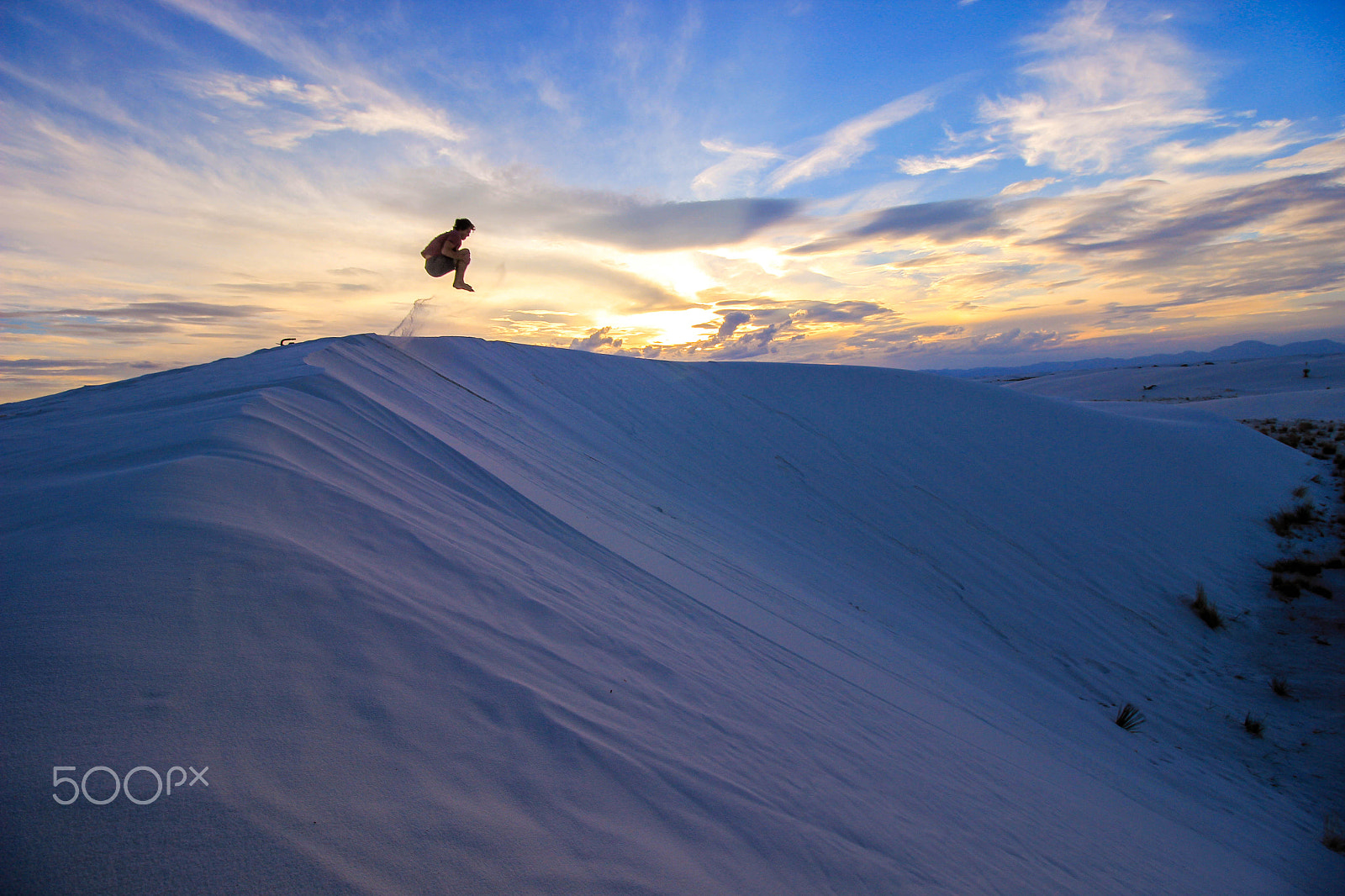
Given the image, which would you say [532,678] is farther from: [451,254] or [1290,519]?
[1290,519]

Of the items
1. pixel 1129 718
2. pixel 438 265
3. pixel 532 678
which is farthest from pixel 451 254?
pixel 1129 718

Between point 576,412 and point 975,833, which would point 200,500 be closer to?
point 975,833

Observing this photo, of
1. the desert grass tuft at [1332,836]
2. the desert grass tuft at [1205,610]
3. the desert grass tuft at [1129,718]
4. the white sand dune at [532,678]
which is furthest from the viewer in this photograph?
the desert grass tuft at [1205,610]

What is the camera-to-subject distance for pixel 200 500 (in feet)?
8.27

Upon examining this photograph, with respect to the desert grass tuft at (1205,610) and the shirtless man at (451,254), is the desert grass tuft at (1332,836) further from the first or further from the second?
the shirtless man at (451,254)

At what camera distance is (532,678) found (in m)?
2.38

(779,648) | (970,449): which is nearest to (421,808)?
(779,648)

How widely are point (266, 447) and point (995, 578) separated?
26.2 feet

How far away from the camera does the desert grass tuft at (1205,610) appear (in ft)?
26.3

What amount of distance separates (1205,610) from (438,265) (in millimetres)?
10403

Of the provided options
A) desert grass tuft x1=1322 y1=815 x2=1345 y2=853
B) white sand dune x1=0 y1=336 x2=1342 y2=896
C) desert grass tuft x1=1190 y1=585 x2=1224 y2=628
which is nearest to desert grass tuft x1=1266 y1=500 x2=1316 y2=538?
desert grass tuft x1=1190 y1=585 x2=1224 y2=628

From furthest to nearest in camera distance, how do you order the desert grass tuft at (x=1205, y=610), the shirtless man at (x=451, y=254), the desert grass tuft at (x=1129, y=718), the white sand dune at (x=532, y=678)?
the desert grass tuft at (x=1205, y=610) → the shirtless man at (x=451, y=254) → the desert grass tuft at (x=1129, y=718) → the white sand dune at (x=532, y=678)

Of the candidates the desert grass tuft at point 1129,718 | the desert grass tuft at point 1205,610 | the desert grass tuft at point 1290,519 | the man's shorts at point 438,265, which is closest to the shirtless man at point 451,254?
the man's shorts at point 438,265

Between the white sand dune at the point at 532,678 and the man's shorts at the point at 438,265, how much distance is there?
112 cm
